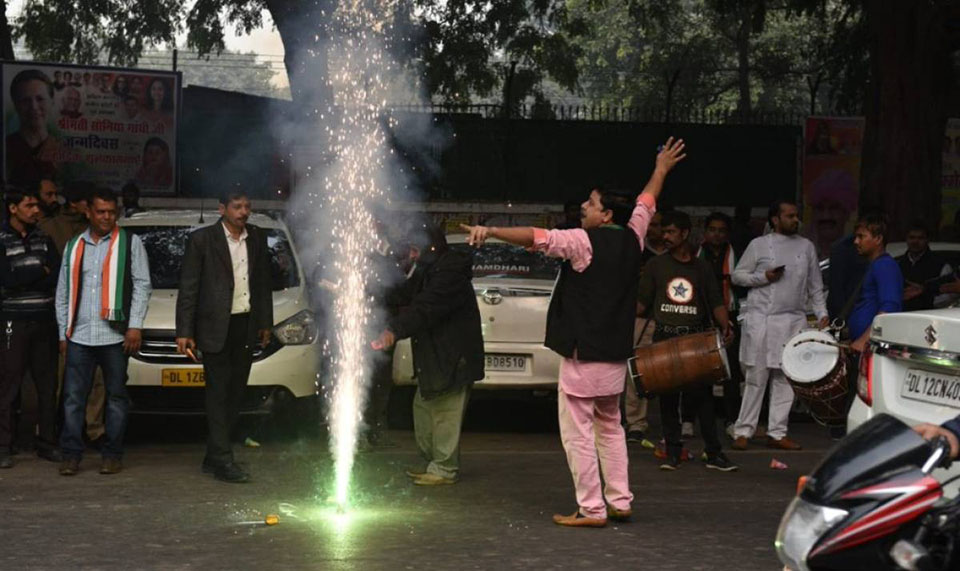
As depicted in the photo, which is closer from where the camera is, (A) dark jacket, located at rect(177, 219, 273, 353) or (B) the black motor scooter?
(B) the black motor scooter

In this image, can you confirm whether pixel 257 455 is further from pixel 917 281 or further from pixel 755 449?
pixel 917 281

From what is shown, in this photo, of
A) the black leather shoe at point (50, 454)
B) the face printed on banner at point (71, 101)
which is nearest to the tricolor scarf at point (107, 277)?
the black leather shoe at point (50, 454)

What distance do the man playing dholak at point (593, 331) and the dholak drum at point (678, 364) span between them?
3.80ft

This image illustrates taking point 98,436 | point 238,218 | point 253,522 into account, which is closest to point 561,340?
point 253,522

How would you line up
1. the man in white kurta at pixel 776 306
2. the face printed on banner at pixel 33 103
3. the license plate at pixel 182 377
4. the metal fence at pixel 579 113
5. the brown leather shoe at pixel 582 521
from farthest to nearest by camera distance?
the metal fence at pixel 579 113 → the face printed on banner at pixel 33 103 → the man in white kurta at pixel 776 306 → the license plate at pixel 182 377 → the brown leather shoe at pixel 582 521

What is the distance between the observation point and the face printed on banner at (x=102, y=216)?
9.97 meters

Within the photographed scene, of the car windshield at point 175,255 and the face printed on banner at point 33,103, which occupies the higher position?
the face printed on banner at point 33,103

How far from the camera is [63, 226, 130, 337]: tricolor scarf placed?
9844 mm

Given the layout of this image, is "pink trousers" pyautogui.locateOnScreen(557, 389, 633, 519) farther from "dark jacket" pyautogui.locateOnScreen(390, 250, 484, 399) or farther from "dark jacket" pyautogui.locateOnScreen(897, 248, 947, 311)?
"dark jacket" pyautogui.locateOnScreen(897, 248, 947, 311)

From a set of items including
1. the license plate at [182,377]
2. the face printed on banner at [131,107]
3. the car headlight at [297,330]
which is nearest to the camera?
the license plate at [182,377]

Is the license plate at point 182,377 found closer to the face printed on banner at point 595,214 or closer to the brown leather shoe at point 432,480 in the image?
the brown leather shoe at point 432,480

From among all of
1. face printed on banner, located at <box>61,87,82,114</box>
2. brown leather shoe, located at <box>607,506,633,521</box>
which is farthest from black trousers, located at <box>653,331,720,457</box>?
face printed on banner, located at <box>61,87,82,114</box>

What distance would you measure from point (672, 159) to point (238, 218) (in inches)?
114

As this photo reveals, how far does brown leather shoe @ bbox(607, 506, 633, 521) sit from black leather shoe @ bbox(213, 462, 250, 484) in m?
2.38
